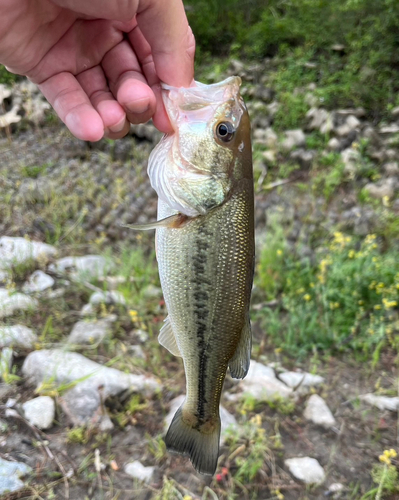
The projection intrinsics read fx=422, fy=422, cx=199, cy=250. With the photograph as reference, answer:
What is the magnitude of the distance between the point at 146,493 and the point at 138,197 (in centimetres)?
327

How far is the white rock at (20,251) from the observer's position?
3.97 metres

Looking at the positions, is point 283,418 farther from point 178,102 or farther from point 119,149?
point 119,149

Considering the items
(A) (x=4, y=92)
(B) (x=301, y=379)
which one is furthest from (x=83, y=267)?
(A) (x=4, y=92)

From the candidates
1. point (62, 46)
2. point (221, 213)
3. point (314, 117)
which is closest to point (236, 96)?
point (221, 213)

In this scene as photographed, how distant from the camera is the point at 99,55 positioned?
223 cm

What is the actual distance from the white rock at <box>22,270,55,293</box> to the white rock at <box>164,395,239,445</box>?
65.0 inches

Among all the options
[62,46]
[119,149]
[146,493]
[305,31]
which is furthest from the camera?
[305,31]

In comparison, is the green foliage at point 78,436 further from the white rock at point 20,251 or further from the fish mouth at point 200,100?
the fish mouth at point 200,100

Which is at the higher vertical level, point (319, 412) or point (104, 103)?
point (104, 103)

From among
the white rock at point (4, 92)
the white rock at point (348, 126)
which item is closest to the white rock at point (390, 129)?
the white rock at point (348, 126)

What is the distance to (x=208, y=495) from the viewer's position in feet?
8.46

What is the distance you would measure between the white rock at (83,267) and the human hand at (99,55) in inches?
77.9

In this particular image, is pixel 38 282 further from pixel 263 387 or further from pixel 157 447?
pixel 263 387

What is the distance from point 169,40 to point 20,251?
9.15 ft
